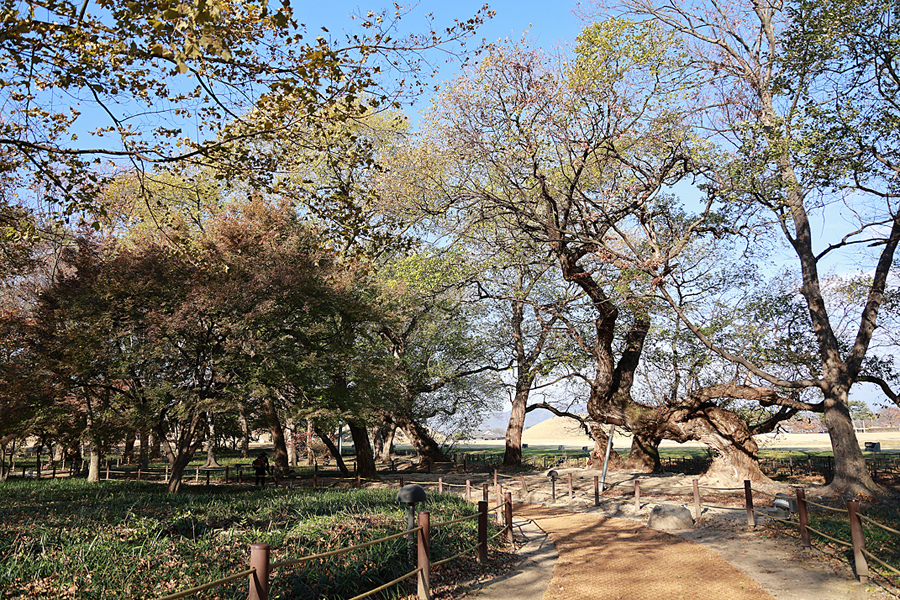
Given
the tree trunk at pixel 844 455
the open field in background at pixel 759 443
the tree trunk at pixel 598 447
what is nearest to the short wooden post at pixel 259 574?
the tree trunk at pixel 844 455

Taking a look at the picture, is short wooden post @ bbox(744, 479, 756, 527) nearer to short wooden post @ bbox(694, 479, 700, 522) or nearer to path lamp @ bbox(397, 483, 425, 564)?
short wooden post @ bbox(694, 479, 700, 522)

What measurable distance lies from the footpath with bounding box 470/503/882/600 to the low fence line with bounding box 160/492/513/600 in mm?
718

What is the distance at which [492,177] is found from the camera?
2047cm

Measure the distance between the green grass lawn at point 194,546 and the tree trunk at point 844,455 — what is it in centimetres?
1175

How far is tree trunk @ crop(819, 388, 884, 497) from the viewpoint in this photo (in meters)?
15.9

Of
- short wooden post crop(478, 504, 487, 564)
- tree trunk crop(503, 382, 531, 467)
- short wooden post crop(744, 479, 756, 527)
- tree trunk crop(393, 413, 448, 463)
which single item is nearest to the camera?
short wooden post crop(478, 504, 487, 564)

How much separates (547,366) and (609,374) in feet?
8.72

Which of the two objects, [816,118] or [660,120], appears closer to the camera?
[816,118]

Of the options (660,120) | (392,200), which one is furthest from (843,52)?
(392,200)

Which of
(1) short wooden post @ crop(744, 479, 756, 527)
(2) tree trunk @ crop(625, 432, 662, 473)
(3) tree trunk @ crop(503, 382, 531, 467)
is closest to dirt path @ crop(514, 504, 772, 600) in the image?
(1) short wooden post @ crop(744, 479, 756, 527)

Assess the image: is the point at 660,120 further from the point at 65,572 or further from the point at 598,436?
the point at 65,572

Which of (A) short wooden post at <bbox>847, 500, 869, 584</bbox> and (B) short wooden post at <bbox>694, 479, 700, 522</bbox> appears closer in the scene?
(A) short wooden post at <bbox>847, 500, 869, 584</bbox>

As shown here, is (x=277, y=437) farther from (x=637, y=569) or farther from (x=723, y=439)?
(x=637, y=569)

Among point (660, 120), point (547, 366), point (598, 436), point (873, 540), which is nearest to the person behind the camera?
point (873, 540)
